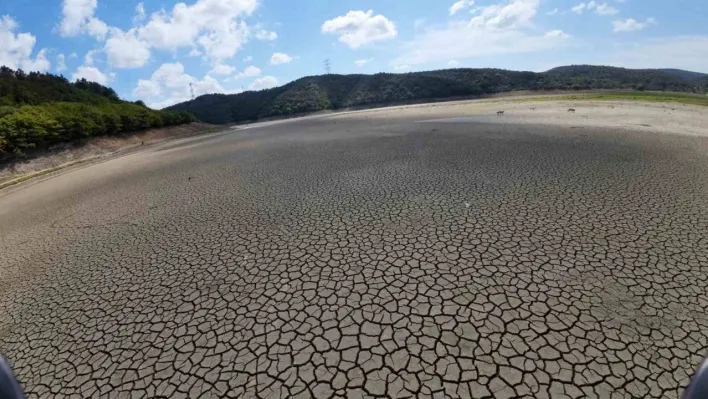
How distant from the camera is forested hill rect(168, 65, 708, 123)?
72188mm

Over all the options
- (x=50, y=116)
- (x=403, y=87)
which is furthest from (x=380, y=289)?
(x=403, y=87)

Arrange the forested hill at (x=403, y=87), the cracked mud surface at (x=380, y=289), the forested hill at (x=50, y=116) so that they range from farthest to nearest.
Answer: the forested hill at (x=403, y=87) < the forested hill at (x=50, y=116) < the cracked mud surface at (x=380, y=289)

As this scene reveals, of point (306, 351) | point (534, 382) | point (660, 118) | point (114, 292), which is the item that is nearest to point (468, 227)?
point (534, 382)

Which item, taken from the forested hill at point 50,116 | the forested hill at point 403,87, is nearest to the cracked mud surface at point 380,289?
the forested hill at point 50,116

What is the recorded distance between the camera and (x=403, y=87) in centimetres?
9225

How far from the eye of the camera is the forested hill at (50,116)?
20078mm

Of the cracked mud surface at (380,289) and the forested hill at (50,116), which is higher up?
the forested hill at (50,116)

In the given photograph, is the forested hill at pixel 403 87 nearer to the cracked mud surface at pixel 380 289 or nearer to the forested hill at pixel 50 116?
the forested hill at pixel 50 116

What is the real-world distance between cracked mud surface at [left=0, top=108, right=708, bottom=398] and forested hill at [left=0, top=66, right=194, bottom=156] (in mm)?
15512

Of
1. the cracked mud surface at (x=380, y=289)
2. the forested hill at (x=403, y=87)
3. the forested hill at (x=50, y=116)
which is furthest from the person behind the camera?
the forested hill at (x=403, y=87)

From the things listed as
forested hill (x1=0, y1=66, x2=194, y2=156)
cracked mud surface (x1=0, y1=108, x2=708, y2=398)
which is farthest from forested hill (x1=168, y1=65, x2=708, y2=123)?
cracked mud surface (x1=0, y1=108, x2=708, y2=398)

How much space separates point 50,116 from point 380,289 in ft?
98.6

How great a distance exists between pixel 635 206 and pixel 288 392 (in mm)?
7745

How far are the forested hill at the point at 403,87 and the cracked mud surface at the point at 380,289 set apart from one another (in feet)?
253
